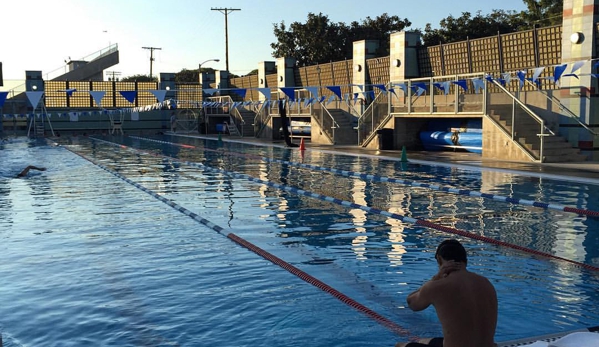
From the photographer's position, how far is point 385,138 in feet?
100

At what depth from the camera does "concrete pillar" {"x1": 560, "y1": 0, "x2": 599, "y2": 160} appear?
22.5 metres

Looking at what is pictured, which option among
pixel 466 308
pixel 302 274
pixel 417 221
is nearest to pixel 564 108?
pixel 417 221

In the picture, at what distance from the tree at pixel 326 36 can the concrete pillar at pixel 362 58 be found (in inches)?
921

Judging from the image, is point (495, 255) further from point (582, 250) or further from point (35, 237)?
→ point (35, 237)

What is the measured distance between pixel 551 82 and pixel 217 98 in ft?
111

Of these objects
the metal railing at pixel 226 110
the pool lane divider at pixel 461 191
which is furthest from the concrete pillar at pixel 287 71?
the pool lane divider at pixel 461 191

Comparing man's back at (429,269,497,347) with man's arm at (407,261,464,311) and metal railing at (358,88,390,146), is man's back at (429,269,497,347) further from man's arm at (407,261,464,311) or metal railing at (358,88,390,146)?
metal railing at (358,88,390,146)

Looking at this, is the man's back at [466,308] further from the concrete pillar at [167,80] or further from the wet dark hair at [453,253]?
the concrete pillar at [167,80]

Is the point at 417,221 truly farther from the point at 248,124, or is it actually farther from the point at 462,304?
the point at 248,124

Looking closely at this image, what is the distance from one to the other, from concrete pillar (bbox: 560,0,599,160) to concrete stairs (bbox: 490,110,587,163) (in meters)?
0.51

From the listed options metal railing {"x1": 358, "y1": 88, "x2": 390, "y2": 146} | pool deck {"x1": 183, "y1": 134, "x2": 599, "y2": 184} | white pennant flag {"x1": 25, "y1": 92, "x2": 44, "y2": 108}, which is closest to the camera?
pool deck {"x1": 183, "y1": 134, "x2": 599, "y2": 184}

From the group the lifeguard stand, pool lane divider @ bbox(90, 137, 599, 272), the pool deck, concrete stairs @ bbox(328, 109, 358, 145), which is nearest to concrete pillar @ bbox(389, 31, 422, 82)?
concrete stairs @ bbox(328, 109, 358, 145)

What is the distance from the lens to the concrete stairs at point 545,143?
2267 cm

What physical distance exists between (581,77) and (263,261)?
17.9 meters
